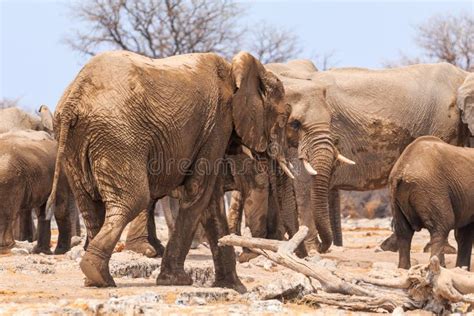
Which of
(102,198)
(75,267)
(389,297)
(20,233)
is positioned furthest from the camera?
(20,233)

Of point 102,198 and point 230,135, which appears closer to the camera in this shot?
point 102,198

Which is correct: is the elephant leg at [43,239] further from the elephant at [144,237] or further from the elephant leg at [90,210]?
the elephant leg at [90,210]

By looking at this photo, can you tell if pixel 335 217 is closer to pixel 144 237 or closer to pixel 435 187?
pixel 144 237

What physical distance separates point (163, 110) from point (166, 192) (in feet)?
2.59

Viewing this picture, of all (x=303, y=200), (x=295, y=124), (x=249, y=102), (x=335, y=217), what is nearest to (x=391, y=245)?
(x=335, y=217)

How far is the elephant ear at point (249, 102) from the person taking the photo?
388 inches

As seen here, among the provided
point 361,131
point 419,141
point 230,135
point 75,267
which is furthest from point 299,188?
point 230,135

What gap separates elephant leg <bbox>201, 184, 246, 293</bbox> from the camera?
9.89 meters

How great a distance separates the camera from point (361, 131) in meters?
15.5

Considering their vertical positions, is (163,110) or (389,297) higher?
(163,110)

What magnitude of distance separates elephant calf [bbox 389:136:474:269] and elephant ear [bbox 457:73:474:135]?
2900 millimetres

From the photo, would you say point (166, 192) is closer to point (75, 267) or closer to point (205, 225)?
point (205, 225)

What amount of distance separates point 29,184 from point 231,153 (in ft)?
15.6

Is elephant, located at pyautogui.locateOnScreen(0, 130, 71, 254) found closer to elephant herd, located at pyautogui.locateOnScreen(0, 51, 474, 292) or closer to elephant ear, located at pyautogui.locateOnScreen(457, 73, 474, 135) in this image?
elephant herd, located at pyautogui.locateOnScreen(0, 51, 474, 292)
